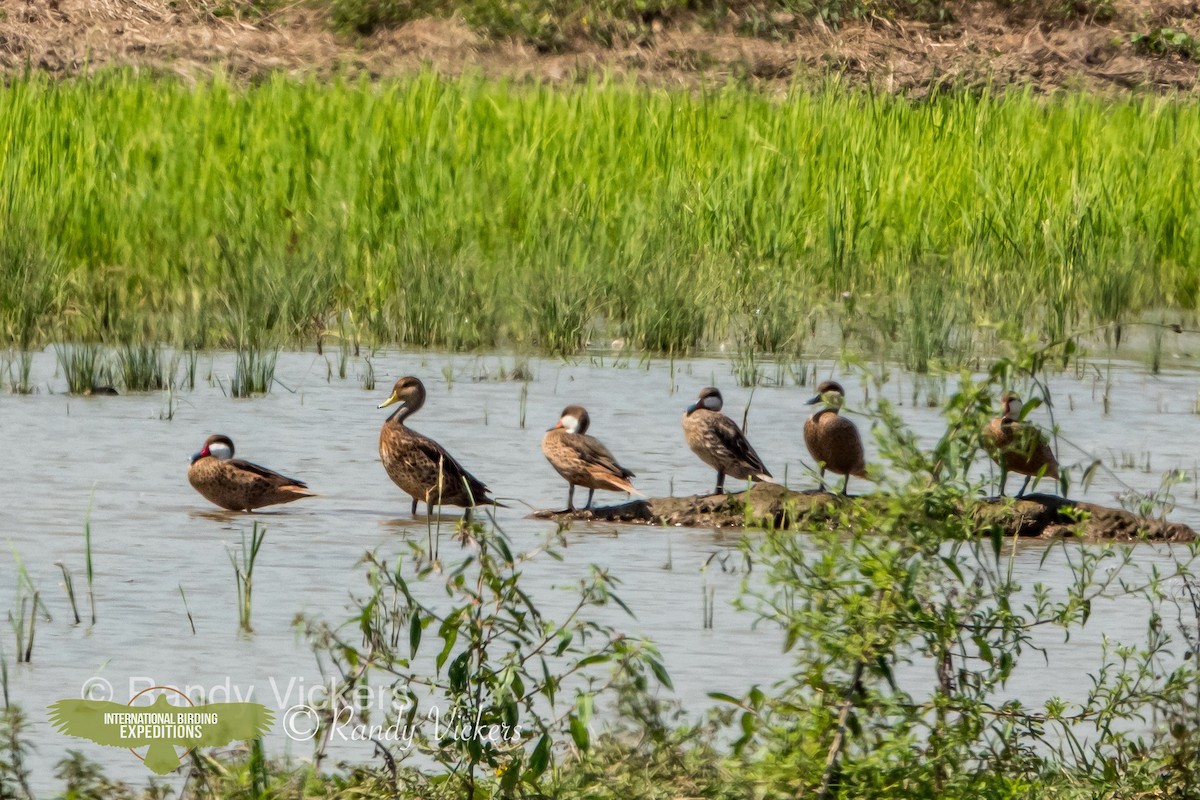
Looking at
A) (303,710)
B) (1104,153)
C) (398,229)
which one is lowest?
(303,710)

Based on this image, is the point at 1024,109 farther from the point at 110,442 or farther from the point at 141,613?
the point at 141,613

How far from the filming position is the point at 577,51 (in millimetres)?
23297

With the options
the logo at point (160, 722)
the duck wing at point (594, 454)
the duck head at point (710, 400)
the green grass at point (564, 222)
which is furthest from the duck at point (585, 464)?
the logo at point (160, 722)

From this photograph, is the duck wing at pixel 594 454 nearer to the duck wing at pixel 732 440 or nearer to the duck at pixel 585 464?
the duck at pixel 585 464

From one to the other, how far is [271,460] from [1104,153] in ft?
27.1

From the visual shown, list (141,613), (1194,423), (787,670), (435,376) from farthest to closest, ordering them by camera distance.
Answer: (435,376) → (1194,423) → (141,613) → (787,670)

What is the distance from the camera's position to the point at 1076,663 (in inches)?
221

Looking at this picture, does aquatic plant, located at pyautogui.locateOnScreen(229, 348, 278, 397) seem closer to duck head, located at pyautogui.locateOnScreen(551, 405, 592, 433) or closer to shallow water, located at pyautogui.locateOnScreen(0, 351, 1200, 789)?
shallow water, located at pyautogui.locateOnScreen(0, 351, 1200, 789)

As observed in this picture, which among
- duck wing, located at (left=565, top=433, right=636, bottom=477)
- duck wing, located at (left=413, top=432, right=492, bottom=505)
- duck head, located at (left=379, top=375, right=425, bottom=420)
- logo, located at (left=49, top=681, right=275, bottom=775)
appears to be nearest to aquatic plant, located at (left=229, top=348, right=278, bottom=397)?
duck head, located at (left=379, top=375, right=425, bottom=420)

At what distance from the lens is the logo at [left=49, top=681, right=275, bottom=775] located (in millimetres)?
4625

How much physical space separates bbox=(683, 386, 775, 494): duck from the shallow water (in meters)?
0.25

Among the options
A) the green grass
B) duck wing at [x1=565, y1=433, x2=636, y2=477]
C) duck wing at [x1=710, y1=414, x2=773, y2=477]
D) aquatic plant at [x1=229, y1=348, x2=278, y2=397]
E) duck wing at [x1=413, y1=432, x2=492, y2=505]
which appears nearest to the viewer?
duck wing at [x1=413, y1=432, x2=492, y2=505]

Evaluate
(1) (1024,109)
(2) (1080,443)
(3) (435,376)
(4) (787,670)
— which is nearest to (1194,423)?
(2) (1080,443)

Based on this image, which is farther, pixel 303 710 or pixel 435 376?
pixel 435 376
